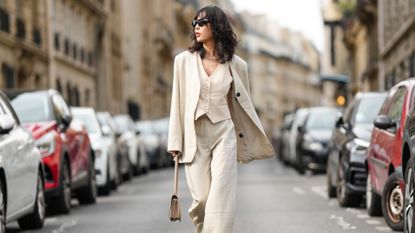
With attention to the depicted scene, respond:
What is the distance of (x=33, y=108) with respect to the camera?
17.1m

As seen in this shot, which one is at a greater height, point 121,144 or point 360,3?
point 360,3

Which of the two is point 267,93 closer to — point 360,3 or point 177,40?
point 177,40

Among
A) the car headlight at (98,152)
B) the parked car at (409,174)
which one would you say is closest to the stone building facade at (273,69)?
the car headlight at (98,152)

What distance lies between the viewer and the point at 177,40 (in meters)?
96.3

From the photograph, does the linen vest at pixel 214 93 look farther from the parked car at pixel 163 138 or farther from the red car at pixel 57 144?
the parked car at pixel 163 138

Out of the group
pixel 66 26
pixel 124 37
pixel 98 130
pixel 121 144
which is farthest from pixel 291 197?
pixel 124 37

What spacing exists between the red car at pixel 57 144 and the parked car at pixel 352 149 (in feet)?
11.6

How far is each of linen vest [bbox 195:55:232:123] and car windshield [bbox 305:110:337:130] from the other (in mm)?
22301

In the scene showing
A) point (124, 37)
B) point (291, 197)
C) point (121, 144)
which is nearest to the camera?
point (291, 197)

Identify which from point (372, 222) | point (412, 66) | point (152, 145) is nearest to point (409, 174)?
point (372, 222)

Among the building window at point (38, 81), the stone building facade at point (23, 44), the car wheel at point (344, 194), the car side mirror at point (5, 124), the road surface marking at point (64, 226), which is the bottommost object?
the road surface marking at point (64, 226)

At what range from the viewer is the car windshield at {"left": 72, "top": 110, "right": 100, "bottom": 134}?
2277 cm

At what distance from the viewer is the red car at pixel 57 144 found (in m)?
16.1

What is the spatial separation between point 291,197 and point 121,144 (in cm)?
706
